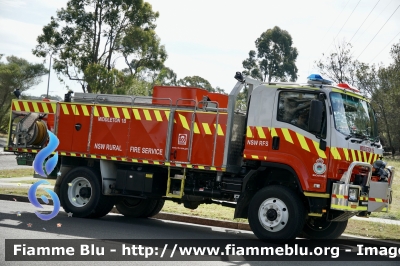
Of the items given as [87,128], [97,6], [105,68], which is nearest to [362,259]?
[87,128]

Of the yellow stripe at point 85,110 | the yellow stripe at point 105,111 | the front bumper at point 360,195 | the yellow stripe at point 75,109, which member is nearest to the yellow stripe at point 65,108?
the yellow stripe at point 75,109

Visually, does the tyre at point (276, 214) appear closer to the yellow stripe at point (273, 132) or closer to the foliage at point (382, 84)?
the yellow stripe at point (273, 132)

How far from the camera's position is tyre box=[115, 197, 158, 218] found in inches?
570

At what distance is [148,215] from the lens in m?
14.6

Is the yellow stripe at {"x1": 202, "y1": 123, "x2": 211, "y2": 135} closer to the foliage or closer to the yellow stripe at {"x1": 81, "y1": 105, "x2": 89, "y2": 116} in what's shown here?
the yellow stripe at {"x1": 81, "y1": 105, "x2": 89, "y2": 116}

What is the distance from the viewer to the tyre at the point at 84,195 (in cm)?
1356

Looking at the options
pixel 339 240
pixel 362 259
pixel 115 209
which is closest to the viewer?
pixel 362 259

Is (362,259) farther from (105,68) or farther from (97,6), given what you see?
(97,6)

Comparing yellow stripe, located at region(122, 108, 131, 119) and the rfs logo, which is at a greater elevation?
yellow stripe, located at region(122, 108, 131, 119)

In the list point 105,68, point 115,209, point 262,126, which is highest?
point 105,68

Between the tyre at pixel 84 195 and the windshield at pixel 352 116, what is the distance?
520cm

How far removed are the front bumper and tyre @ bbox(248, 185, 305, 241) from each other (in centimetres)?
66

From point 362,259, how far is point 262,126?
2.91m

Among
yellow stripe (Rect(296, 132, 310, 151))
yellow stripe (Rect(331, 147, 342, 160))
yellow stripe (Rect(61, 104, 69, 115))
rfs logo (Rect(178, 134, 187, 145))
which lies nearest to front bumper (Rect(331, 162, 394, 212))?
yellow stripe (Rect(331, 147, 342, 160))
